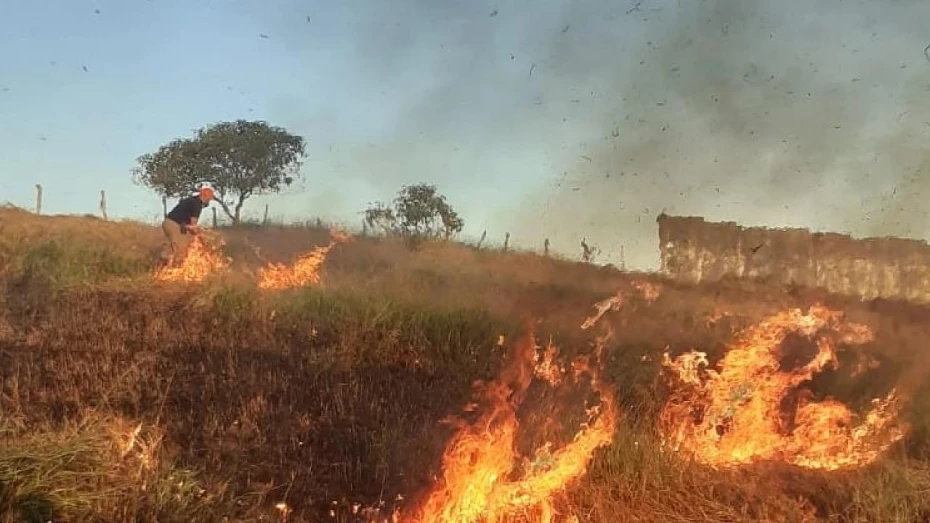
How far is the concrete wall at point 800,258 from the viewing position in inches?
1076

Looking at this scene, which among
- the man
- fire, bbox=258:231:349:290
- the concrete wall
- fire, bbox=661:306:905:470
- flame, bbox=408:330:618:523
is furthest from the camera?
the concrete wall

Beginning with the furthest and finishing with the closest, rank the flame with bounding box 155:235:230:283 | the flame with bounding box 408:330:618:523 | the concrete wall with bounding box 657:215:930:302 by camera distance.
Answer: the concrete wall with bounding box 657:215:930:302, the flame with bounding box 155:235:230:283, the flame with bounding box 408:330:618:523

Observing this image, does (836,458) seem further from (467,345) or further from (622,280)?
(622,280)

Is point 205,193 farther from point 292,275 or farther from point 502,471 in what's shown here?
point 502,471

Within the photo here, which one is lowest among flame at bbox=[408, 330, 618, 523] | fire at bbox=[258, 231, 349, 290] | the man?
flame at bbox=[408, 330, 618, 523]

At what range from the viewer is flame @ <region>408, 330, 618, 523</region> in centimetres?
623

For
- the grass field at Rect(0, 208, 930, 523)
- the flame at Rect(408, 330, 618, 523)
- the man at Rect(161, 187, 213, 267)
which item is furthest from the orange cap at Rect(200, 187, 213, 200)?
the flame at Rect(408, 330, 618, 523)

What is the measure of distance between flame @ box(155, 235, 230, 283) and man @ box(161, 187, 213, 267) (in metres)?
0.16

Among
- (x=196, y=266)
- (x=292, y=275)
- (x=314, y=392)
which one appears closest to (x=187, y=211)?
(x=196, y=266)

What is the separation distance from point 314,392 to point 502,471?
337 cm

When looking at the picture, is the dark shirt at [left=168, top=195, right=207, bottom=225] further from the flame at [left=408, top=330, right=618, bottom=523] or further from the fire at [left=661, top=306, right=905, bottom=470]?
the fire at [left=661, top=306, right=905, bottom=470]

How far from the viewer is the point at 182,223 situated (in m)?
15.9

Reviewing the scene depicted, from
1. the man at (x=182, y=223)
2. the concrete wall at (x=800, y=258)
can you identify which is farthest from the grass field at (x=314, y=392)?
the concrete wall at (x=800, y=258)

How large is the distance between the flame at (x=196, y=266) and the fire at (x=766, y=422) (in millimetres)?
8882
